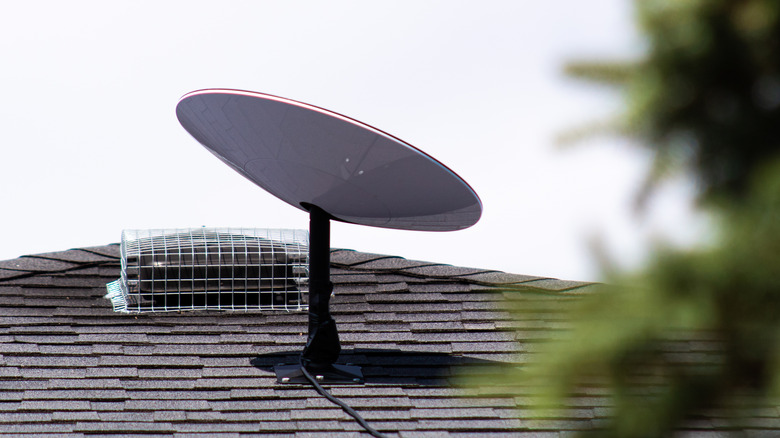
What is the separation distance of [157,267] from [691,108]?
13.1 ft

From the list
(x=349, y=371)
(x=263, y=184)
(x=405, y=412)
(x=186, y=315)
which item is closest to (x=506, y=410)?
(x=405, y=412)

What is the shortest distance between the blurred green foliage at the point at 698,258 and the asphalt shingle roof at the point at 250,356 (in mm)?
1632

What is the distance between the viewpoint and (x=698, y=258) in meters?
1.20

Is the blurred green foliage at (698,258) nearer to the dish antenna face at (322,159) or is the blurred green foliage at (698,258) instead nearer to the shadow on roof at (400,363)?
the dish antenna face at (322,159)

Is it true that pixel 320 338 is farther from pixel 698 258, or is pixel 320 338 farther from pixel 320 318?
pixel 698 258

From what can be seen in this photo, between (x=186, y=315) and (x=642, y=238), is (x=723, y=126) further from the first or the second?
(x=186, y=315)

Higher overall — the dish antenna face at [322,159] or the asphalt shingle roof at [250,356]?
the dish antenna face at [322,159]

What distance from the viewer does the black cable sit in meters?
3.37

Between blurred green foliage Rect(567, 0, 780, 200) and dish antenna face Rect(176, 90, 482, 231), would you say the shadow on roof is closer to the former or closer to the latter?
dish antenna face Rect(176, 90, 482, 231)

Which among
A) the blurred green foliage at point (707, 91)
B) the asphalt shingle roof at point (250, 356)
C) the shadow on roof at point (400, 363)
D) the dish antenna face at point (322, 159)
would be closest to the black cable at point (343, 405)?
the asphalt shingle roof at point (250, 356)

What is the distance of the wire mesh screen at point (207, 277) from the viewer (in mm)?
4789

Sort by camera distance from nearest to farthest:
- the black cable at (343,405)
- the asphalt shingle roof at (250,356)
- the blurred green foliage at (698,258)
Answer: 1. the blurred green foliage at (698,258)
2. the black cable at (343,405)
3. the asphalt shingle roof at (250,356)

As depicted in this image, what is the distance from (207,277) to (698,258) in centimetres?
402

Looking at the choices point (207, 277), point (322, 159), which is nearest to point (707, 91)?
point (322, 159)
